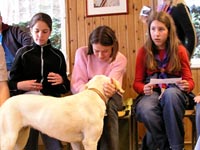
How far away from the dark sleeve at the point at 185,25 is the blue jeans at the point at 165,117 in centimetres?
51

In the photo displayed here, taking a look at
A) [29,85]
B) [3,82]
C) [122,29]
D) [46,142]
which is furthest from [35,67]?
[122,29]

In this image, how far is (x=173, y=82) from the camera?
Answer: 2301 mm

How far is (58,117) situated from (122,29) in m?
1.51

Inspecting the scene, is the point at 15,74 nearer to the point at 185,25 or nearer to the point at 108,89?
the point at 108,89

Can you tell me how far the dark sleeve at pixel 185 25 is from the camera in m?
2.61

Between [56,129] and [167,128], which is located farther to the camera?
[167,128]

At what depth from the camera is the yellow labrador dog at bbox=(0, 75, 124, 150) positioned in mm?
1796

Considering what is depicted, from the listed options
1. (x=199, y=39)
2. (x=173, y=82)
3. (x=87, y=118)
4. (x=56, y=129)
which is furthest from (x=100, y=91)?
(x=199, y=39)

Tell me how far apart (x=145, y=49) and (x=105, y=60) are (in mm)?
319

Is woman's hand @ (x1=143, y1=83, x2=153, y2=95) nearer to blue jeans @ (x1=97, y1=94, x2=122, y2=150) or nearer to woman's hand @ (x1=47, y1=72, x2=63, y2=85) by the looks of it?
blue jeans @ (x1=97, y1=94, x2=122, y2=150)

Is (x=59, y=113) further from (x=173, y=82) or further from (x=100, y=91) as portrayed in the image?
(x=173, y=82)

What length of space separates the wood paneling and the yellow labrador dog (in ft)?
4.20

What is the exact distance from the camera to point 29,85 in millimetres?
2322

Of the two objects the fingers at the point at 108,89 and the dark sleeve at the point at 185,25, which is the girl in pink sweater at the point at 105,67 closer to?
the fingers at the point at 108,89
